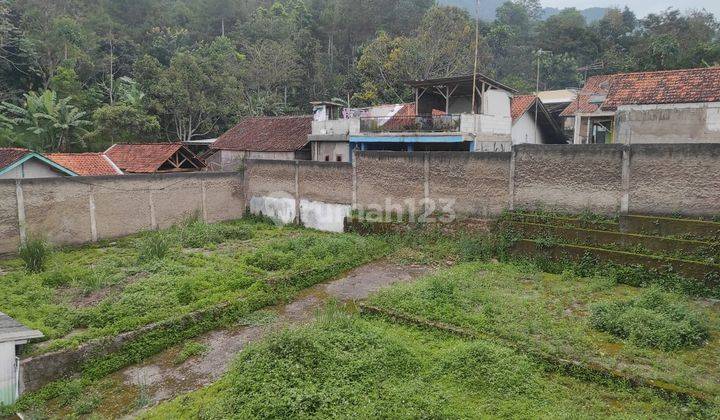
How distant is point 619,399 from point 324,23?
4462cm

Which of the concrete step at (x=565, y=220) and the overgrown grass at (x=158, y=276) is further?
the concrete step at (x=565, y=220)

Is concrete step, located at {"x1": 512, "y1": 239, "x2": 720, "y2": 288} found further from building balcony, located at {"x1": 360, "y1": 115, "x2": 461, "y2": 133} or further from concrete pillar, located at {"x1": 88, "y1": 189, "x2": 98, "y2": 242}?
concrete pillar, located at {"x1": 88, "y1": 189, "x2": 98, "y2": 242}

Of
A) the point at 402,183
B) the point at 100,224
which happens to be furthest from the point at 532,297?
the point at 100,224

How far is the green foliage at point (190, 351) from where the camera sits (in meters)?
8.10

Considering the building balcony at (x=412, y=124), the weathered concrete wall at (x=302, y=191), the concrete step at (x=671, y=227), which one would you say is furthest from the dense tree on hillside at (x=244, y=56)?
the concrete step at (x=671, y=227)

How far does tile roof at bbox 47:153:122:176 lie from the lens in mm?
17750

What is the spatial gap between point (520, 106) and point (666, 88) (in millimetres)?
7200

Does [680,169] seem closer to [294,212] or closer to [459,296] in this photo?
[459,296]

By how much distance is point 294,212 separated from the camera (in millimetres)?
18031

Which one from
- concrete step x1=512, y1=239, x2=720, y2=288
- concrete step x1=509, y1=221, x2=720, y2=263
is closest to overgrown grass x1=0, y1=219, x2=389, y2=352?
concrete step x1=512, y1=239, x2=720, y2=288

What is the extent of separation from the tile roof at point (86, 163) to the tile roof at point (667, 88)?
61.4ft

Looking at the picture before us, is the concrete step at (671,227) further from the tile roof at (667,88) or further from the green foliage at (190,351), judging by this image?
the green foliage at (190,351)

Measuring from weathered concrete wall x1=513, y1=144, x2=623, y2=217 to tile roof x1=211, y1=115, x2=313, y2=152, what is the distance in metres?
11.5

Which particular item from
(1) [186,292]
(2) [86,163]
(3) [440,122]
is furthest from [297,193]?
(2) [86,163]
